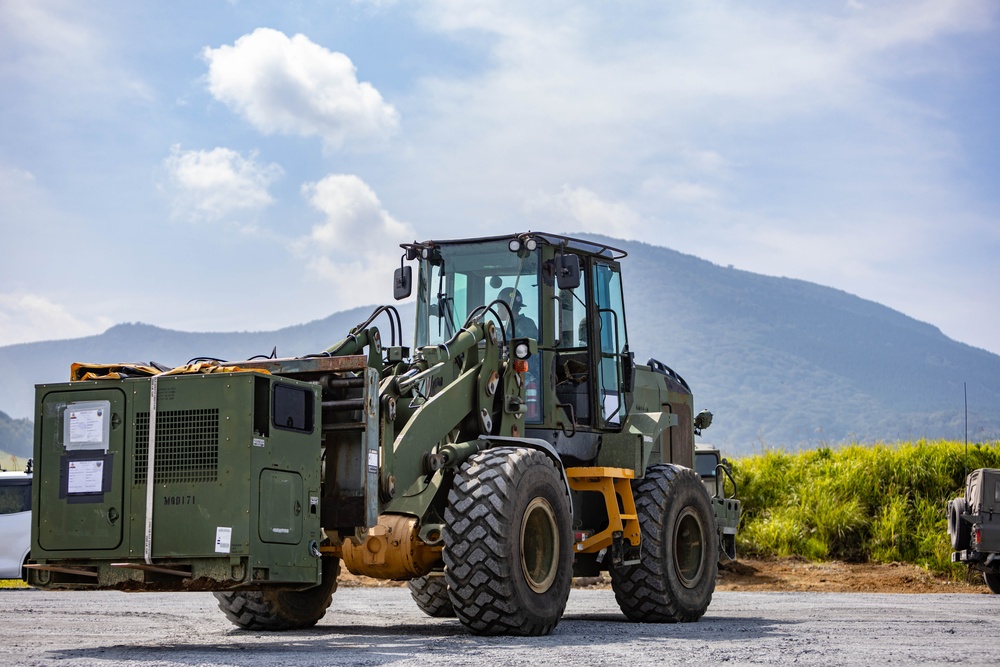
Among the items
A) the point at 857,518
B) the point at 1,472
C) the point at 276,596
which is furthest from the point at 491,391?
the point at 857,518

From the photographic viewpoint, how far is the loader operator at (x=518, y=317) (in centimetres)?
1315

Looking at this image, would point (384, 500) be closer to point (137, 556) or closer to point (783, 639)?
point (137, 556)

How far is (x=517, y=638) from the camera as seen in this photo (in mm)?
10602

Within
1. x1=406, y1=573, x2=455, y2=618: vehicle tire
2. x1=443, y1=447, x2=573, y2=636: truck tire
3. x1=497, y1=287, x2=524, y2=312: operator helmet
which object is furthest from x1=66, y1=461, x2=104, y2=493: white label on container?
x1=406, y1=573, x2=455, y2=618: vehicle tire

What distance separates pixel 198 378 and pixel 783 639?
16.6ft

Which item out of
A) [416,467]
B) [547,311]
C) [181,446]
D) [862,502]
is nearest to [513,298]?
[547,311]

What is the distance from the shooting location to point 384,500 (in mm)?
10789

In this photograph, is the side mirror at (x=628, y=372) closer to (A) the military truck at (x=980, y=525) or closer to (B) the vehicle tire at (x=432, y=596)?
(B) the vehicle tire at (x=432, y=596)

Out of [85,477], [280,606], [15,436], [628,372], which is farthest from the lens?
[15,436]

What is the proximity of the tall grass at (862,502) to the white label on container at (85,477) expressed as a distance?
18293mm

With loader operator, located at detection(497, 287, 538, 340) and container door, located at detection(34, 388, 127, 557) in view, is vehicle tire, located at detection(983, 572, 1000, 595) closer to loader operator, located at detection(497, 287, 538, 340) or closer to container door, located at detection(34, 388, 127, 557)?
loader operator, located at detection(497, 287, 538, 340)

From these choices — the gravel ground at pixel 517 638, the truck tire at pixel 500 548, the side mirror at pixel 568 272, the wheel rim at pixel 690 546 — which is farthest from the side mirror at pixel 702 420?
the truck tire at pixel 500 548

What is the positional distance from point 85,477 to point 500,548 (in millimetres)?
3132

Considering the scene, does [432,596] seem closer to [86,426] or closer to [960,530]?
[86,426]
